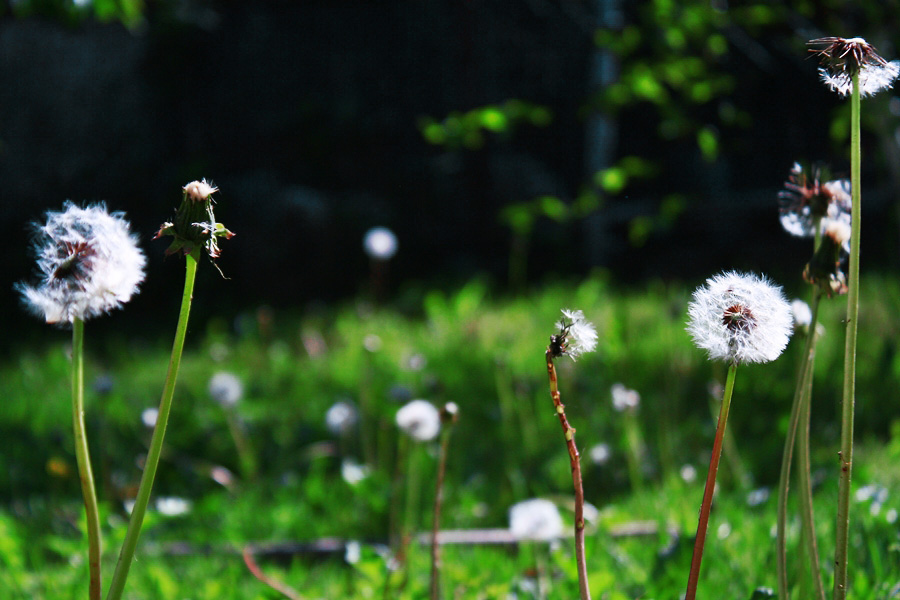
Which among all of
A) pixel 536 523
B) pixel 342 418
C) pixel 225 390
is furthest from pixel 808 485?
pixel 225 390

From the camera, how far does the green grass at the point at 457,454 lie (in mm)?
1462

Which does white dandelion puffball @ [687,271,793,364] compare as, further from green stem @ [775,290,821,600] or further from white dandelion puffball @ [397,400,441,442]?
white dandelion puffball @ [397,400,441,442]

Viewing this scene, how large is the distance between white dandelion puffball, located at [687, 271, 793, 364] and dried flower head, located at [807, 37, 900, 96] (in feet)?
0.69

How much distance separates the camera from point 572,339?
2.50ft

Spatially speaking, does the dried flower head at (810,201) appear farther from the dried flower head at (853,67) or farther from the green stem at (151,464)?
the green stem at (151,464)

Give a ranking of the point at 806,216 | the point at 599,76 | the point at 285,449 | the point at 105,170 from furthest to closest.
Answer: the point at 105,170, the point at 599,76, the point at 285,449, the point at 806,216

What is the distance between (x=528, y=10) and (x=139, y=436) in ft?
15.9

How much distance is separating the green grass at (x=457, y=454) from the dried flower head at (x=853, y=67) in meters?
0.75

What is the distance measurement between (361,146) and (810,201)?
5516mm

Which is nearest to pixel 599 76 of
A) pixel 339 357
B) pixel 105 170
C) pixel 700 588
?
pixel 339 357

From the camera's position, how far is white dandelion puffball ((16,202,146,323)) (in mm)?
765

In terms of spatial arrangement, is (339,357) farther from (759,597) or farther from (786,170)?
(786,170)

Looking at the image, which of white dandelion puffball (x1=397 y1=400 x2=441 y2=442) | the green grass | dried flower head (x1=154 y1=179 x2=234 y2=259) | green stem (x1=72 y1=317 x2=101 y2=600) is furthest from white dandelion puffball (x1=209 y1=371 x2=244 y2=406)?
dried flower head (x1=154 y1=179 x2=234 y2=259)

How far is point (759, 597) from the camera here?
100 centimetres
